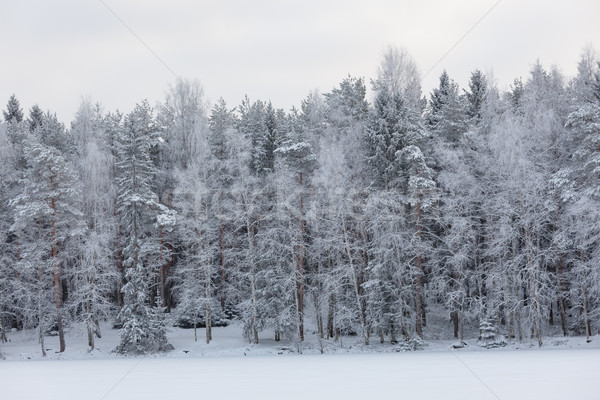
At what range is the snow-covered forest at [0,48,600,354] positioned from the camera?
1029 inches

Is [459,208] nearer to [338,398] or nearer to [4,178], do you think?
[338,398]

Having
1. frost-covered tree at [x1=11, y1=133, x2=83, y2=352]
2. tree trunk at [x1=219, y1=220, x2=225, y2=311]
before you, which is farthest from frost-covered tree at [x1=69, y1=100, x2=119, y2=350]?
tree trunk at [x1=219, y1=220, x2=225, y2=311]

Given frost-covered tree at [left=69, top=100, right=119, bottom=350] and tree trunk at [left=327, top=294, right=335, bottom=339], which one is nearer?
frost-covered tree at [left=69, top=100, right=119, bottom=350]

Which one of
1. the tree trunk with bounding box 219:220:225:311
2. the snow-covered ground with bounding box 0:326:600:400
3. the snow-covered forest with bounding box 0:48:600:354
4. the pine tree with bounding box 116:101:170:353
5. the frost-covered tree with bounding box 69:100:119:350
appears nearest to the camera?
the snow-covered ground with bounding box 0:326:600:400

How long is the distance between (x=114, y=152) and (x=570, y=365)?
34.8 m

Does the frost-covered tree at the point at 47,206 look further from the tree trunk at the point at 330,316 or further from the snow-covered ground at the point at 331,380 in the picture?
the tree trunk at the point at 330,316

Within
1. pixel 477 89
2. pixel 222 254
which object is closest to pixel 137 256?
pixel 222 254

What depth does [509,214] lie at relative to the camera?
26078mm

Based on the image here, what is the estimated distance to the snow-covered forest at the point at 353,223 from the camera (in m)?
26.1

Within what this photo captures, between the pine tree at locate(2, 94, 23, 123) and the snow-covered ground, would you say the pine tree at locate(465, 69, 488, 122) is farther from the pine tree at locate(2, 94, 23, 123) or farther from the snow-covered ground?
the pine tree at locate(2, 94, 23, 123)

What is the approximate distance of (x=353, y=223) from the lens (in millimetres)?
29922

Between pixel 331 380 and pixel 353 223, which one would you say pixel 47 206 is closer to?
pixel 353 223

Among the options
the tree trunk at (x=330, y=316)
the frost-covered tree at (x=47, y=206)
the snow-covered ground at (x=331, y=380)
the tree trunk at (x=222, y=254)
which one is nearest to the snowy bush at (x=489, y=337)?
the snow-covered ground at (x=331, y=380)

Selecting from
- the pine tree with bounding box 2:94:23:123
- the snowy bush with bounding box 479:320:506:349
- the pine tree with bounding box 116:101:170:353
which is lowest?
the snowy bush with bounding box 479:320:506:349
